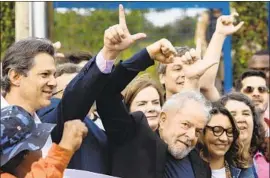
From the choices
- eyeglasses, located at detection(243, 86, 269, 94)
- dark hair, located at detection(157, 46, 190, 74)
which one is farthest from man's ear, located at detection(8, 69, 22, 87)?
eyeglasses, located at detection(243, 86, 269, 94)

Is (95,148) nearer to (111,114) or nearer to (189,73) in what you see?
(111,114)

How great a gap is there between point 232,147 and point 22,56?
6.26 ft

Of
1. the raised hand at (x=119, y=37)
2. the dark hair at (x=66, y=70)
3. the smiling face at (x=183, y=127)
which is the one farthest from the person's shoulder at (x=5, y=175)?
the dark hair at (x=66, y=70)

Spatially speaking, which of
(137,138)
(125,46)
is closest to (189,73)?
(137,138)

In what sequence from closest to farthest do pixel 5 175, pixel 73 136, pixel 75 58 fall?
pixel 5 175, pixel 73 136, pixel 75 58

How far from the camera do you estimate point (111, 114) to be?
5.14 metres

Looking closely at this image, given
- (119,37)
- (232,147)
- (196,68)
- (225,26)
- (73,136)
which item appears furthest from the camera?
(225,26)

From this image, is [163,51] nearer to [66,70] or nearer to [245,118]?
[66,70]

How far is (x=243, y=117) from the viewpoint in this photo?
659 cm

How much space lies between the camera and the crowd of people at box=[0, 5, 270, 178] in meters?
4.23

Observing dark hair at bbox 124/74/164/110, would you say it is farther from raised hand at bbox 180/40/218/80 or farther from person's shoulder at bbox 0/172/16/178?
person's shoulder at bbox 0/172/16/178

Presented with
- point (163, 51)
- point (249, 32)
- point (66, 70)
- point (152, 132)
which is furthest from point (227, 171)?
point (249, 32)

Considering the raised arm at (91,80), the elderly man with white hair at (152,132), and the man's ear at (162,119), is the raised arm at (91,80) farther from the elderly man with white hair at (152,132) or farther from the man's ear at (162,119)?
the man's ear at (162,119)

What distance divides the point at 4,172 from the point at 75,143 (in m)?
0.34
